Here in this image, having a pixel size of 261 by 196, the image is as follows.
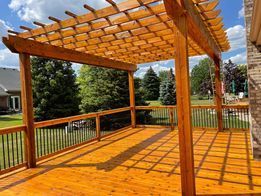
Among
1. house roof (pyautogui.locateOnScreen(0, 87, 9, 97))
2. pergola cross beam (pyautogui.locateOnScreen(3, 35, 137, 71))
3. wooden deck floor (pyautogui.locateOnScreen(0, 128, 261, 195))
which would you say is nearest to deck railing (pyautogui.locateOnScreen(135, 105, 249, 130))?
wooden deck floor (pyautogui.locateOnScreen(0, 128, 261, 195))

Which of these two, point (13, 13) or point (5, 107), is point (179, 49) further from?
point (5, 107)

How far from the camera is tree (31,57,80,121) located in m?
15.6

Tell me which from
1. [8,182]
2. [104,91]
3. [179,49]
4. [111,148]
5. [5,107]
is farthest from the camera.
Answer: [5,107]

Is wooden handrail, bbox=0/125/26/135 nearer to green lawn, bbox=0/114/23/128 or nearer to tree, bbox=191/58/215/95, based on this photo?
green lawn, bbox=0/114/23/128

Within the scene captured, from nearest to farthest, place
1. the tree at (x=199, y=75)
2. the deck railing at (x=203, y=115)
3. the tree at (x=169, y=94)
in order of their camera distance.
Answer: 1. the deck railing at (x=203, y=115)
2. the tree at (x=169, y=94)
3. the tree at (x=199, y=75)

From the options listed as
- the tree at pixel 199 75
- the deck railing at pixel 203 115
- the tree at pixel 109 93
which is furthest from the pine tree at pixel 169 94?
the tree at pixel 199 75

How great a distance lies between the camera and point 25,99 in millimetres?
4977

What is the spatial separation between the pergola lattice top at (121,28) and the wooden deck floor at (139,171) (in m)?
2.51

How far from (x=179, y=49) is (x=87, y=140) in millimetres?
4917

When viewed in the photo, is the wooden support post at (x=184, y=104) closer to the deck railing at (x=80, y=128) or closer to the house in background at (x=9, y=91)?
the deck railing at (x=80, y=128)

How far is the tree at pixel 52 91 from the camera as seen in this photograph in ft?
51.0

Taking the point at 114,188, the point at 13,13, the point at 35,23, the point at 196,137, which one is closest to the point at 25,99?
the point at 35,23

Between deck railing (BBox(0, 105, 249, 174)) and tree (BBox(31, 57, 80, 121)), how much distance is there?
4576mm

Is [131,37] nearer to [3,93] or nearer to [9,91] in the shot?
[3,93]
